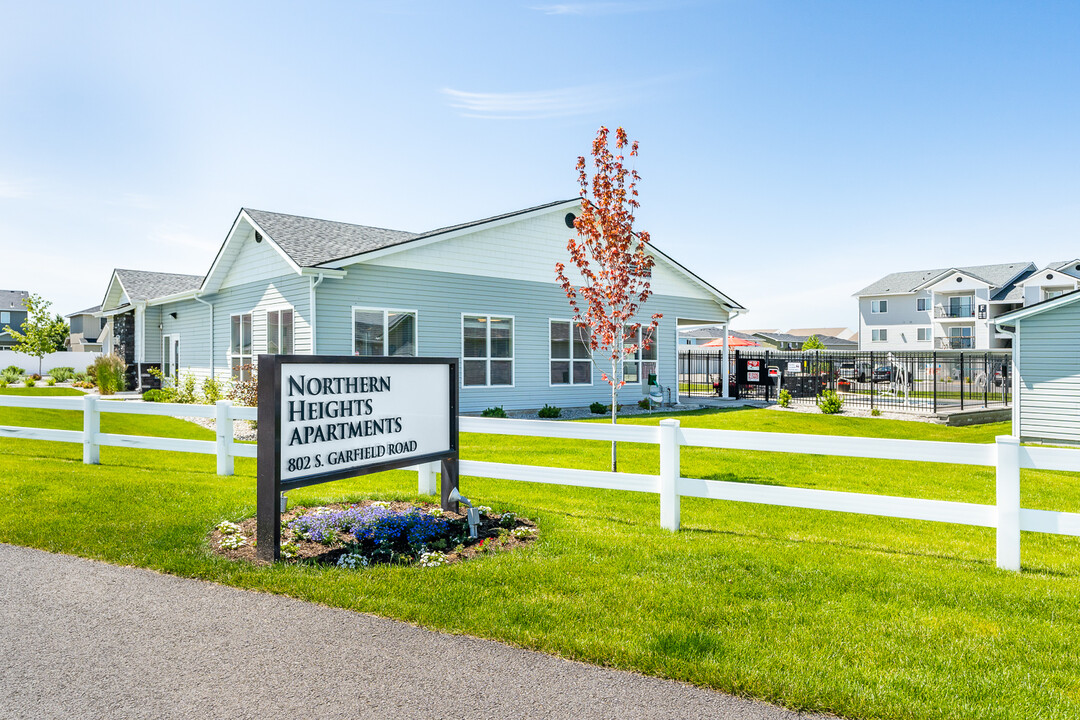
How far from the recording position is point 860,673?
3.17 meters

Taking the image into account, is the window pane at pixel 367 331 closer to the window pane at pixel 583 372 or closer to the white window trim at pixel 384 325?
the white window trim at pixel 384 325

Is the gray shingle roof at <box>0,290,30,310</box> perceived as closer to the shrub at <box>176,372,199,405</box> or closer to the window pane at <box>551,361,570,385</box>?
the shrub at <box>176,372,199,405</box>

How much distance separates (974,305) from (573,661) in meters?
→ 61.2

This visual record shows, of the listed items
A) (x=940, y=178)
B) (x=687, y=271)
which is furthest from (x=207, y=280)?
(x=940, y=178)

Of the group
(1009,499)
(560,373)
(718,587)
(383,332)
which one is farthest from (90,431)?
(560,373)

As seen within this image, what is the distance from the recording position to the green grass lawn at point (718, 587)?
3162mm

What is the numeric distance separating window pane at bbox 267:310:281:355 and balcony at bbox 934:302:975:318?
55.4 metres

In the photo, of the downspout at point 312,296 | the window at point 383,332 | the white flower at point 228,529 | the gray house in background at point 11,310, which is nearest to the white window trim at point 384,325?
the window at point 383,332

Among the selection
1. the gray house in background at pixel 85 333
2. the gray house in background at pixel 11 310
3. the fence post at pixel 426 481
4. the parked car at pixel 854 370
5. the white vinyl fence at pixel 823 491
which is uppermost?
the gray house in background at pixel 11 310

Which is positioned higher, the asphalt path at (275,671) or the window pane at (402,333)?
the window pane at (402,333)

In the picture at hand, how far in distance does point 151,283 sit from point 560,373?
21.3 meters

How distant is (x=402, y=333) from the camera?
55.6ft

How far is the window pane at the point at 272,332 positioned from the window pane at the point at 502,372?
18.9ft

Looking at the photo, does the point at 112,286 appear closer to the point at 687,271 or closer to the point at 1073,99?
the point at 687,271
